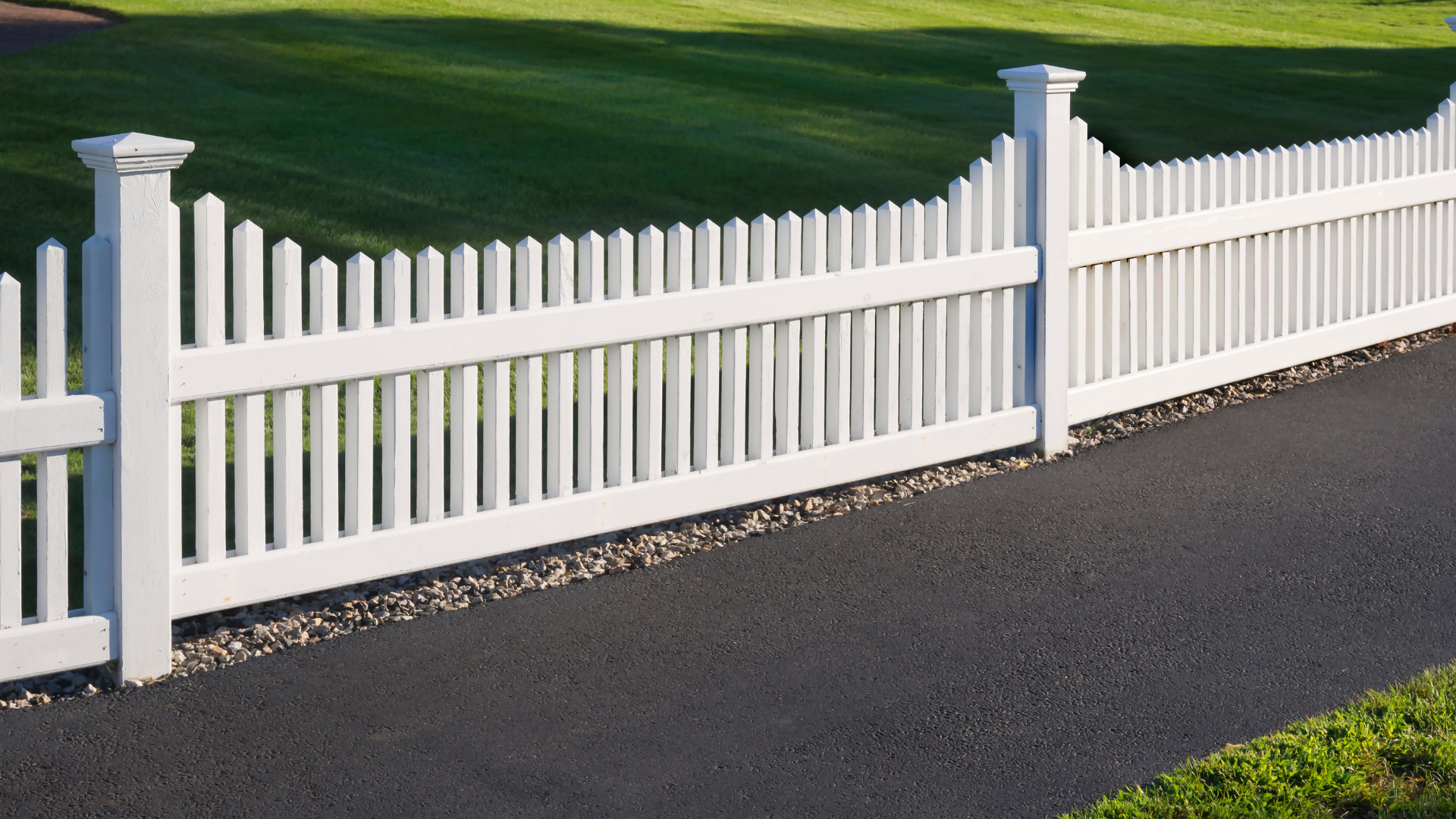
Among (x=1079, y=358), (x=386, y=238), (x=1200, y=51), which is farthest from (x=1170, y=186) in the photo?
(x=1200, y=51)

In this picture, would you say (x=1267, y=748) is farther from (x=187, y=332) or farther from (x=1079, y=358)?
(x=187, y=332)

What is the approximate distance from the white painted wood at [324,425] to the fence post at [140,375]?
45 cm

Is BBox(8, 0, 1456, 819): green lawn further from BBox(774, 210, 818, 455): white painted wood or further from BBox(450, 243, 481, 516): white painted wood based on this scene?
BBox(774, 210, 818, 455): white painted wood

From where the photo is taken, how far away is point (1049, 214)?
6.80 meters

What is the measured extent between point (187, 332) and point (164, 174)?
4.77 m

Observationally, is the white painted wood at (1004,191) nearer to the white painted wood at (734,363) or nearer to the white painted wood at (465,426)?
the white painted wood at (734,363)

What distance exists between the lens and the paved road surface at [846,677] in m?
4.02

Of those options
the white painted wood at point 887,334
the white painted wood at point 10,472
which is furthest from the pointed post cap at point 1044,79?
the white painted wood at point 10,472

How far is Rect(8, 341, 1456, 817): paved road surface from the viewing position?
13.2 ft

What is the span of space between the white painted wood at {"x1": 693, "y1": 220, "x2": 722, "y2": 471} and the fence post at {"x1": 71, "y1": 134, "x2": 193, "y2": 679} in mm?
1915

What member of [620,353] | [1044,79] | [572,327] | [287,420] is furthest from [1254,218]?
[287,420]

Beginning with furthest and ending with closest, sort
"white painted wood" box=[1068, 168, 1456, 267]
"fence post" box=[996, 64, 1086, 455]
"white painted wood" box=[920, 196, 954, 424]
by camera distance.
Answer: "white painted wood" box=[1068, 168, 1456, 267], "fence post" box=[996, 64, 1086, 455], "white painted wood" box=[920, 196, 954, 424]

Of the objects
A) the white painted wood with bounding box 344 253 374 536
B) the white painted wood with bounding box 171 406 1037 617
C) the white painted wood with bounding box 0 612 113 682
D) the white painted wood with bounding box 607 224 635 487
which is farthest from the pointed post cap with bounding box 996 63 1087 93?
the white painted wood with bounding box 0 612 113 682

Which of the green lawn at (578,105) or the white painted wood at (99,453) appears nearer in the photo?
the white painted wood at (99,453)
